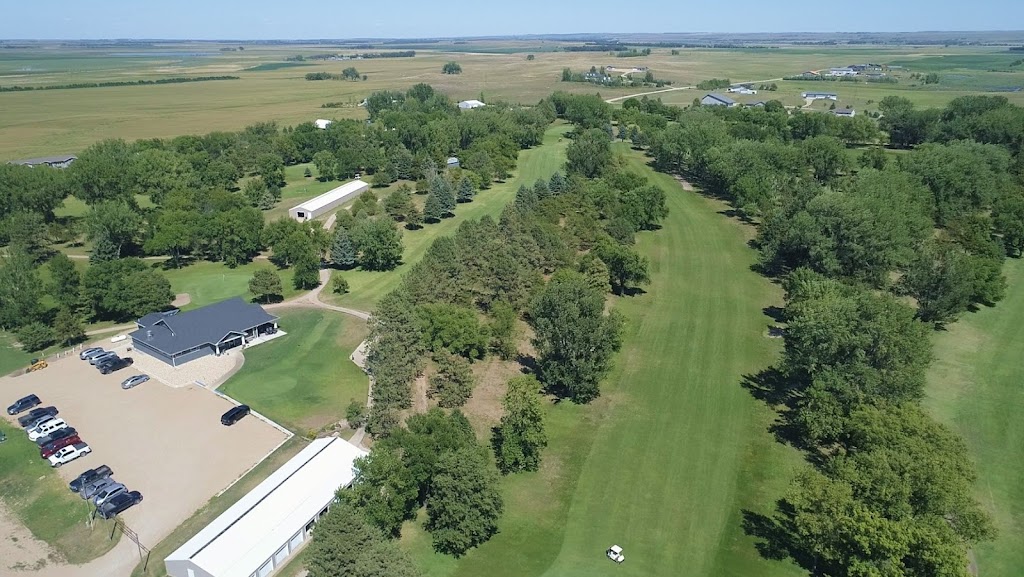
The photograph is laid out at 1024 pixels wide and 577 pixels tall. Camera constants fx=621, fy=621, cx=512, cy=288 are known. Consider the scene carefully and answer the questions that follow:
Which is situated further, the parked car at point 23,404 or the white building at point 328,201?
the white building at point 328,201

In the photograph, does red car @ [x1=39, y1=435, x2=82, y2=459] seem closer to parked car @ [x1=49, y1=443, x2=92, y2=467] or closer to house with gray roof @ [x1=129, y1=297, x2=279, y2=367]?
parked car @ [x1=49, y1=443, x2=92, y2=467]

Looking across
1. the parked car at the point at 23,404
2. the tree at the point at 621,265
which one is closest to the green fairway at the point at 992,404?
the tree at the point at 621,265

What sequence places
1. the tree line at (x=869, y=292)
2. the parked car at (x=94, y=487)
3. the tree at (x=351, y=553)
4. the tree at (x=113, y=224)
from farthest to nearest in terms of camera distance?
the tree at (x=113, y=224)
the parked car at (x=94, y=487)
the tree line at (x=869, y=292)
the tree at (x=351, y=553)

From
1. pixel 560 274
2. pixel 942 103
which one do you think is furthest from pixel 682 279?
pixel 942 103

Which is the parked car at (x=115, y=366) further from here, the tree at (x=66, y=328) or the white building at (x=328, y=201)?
the white building at (x=328, y=201)

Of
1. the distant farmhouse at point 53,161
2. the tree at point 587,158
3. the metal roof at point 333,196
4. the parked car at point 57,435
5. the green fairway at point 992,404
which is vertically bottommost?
the parked car at point 57,435

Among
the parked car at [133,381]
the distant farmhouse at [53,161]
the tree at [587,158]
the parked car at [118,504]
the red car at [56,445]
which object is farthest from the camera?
the distant farmhouse at [53,161]

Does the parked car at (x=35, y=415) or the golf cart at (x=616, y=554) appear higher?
the golf cart at (x=616, y=554)
